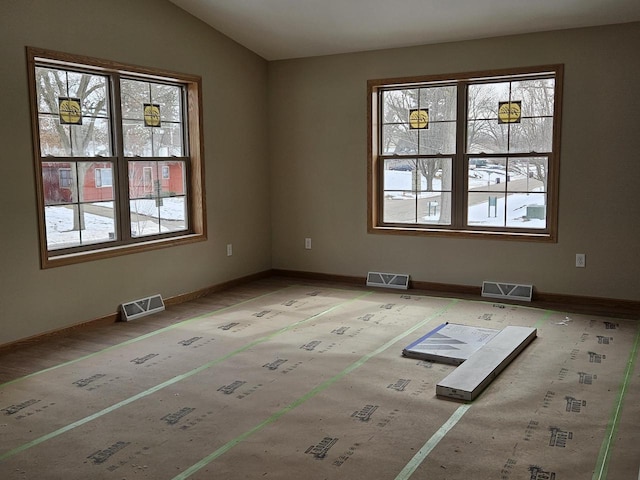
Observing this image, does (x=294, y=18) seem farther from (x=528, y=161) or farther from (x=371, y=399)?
(x=371, y=399)

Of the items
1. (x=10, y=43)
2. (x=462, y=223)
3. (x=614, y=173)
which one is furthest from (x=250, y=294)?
(x=614, y=173)

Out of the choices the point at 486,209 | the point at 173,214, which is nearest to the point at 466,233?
the point at 486,209

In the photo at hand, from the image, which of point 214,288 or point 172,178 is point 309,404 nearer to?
point 214,288

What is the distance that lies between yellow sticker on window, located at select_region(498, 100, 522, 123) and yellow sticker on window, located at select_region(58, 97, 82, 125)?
13.2ft

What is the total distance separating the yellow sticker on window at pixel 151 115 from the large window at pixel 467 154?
2.31 metres

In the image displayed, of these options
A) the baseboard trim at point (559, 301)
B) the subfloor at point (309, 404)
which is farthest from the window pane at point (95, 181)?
the baseboard trim at point (559, 301)

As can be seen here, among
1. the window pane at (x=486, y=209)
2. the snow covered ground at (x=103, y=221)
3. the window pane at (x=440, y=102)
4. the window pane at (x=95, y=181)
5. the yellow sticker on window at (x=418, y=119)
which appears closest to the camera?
the snow covered ground at (x=103, y=221)

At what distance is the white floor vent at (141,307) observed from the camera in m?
5.76

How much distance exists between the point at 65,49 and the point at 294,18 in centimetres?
226

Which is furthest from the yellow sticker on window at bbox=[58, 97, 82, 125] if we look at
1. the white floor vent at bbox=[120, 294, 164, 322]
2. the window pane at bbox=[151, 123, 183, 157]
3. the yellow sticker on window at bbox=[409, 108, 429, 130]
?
the yellow sticker on window at bbox=[409, 108, 429, 130]

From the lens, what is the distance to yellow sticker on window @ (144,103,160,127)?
19.9 ft

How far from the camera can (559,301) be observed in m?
6.23

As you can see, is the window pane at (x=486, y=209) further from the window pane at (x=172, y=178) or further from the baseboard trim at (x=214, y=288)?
the window pane at (x=172, y=178)

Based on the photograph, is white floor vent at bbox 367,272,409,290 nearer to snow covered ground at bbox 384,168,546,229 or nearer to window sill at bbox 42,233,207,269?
snow covered ground at bbox 384,168,546,229
